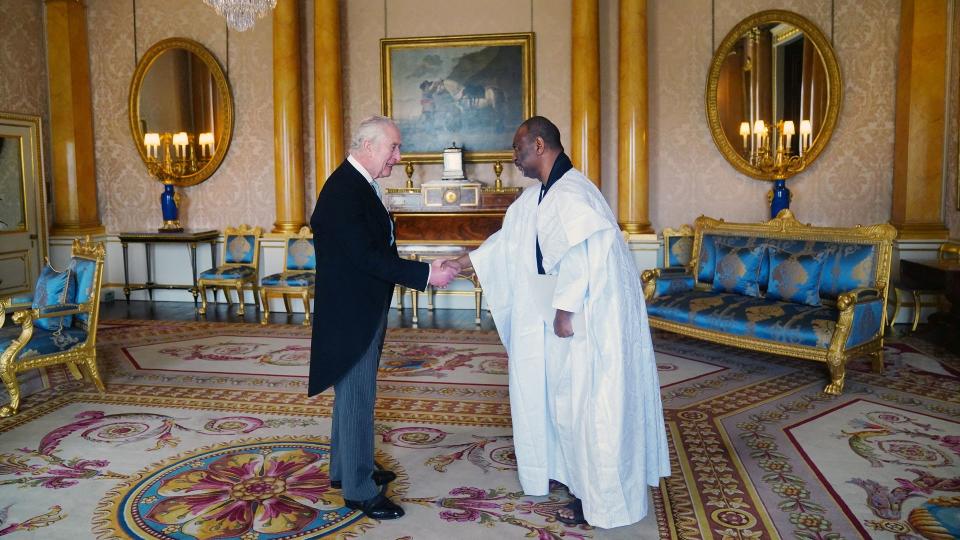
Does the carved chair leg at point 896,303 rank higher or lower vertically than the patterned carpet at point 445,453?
higher

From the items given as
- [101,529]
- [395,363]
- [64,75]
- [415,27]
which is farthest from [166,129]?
[101,529]

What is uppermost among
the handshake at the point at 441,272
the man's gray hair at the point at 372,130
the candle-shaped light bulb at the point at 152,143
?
the candle-shaped light bulb at the point at 152,143

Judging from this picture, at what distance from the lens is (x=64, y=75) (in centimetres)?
879

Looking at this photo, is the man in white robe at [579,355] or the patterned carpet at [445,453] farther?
the patterned carpet at [445,453]

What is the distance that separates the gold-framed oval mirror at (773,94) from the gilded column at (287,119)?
4.60 m

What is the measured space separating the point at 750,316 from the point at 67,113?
8.12m

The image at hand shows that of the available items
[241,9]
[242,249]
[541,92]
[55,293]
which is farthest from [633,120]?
[55,293]

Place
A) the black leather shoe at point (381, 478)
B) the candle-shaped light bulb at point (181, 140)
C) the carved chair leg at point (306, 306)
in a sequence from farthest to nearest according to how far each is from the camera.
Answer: the candle-shaped light bulb at point (181, 140), the carved chair leg at point (306, 306), the black leather shoe at point (381, 478)

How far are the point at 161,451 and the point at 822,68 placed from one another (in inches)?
279

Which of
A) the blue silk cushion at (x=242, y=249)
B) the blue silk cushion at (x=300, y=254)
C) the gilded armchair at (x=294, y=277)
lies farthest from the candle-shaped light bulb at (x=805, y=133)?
the blue silk cushion at (x=242, y=249)

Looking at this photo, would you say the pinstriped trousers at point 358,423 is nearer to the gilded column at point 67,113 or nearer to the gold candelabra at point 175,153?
the gold candelabra at point 175,153

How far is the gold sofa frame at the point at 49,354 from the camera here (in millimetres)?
4457

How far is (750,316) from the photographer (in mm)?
5301

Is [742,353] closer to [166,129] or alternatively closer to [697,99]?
[697,99]
